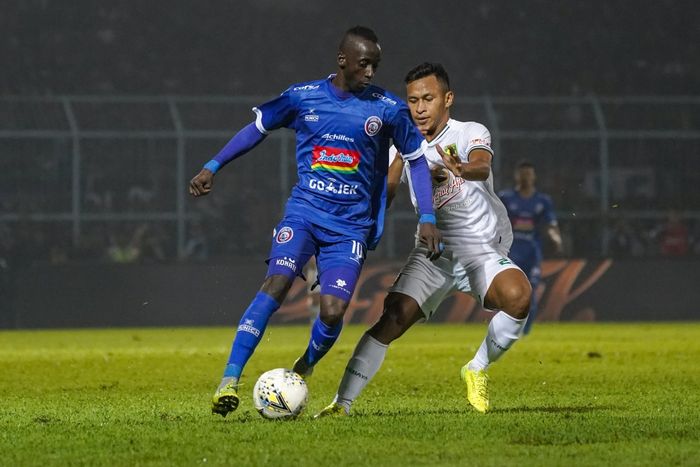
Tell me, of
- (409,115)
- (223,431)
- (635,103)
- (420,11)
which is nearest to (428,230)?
(409,115)

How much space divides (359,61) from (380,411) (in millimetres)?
2011

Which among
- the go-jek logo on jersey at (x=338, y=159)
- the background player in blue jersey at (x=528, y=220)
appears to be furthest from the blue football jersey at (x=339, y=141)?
the background player in blue jersey at (x=528, y=220)

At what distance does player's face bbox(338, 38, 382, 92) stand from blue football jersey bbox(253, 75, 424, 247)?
106mm

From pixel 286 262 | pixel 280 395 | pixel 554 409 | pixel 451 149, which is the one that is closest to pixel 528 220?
pixel 554 409

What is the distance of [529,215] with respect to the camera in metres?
15.3

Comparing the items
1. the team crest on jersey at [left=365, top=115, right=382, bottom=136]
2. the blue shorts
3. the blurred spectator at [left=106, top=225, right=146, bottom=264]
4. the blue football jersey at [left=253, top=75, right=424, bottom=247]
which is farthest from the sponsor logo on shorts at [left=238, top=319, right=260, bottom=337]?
the blurred spectator at [left=106, top=225, right=146, bottom=264]

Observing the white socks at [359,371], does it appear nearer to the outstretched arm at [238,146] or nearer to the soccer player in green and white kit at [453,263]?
the soccer player in green and white kit at [453,263]

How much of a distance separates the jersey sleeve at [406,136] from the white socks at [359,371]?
1067 mm

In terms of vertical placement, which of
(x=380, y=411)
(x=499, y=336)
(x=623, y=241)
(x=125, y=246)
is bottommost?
(x=125, y=246)

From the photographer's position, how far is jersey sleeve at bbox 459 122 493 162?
723cm

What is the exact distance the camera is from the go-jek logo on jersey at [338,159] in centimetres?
683

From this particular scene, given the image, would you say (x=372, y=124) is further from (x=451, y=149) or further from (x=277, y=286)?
(x=277, y=286)

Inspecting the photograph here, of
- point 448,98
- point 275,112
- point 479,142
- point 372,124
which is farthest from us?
point 448,98

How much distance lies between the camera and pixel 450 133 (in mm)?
7551
